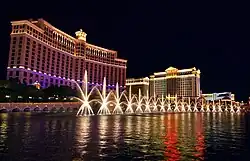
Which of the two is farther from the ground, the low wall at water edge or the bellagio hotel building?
the bellagio hotel building

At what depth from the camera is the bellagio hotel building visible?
13475cm

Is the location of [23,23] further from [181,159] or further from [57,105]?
[181,159]

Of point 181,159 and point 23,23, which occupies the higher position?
point 23,23

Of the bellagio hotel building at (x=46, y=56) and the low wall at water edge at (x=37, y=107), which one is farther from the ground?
the bellagio hotel building at (x=46, y=56)

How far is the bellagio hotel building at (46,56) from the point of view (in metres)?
135

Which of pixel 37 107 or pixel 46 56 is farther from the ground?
pixel 46 56

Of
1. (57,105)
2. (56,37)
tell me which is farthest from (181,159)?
(56,37)

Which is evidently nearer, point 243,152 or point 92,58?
point 243,152

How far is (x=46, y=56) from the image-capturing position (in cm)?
15362

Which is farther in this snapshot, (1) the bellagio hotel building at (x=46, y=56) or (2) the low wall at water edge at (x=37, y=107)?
(1) the bellagio hotel building at (x=46, y=56)

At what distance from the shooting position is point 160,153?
16078 mm

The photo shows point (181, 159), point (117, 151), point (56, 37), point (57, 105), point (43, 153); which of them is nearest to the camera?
point (181, 159)

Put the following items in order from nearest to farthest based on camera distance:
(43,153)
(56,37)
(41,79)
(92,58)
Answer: (43,153)
(41,79)
(56,37)
(92,58)

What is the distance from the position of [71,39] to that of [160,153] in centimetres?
17357
